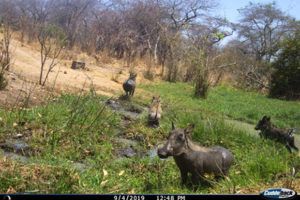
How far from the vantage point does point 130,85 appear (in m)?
10.3

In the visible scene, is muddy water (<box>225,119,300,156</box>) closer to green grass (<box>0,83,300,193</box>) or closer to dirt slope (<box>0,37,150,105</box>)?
green grass (<box>0,83,300,193</box>)

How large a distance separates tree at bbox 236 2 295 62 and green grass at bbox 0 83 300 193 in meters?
0.87

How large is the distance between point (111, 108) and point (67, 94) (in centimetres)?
73

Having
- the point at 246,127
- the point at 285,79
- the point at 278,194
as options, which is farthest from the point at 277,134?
the point at 278,194

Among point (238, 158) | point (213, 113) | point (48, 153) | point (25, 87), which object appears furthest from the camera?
point (25, 87)

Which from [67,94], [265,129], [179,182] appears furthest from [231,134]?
[67,94]

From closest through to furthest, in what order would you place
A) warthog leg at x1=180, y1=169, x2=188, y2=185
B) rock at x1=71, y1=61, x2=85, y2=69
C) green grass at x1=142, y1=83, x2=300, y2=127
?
warthog leg at x1=180, y1=169, x2=188, y2=185 < green grass at x1=142, y1=83, x2=300, y2=127 < rock at x1=71, y1=61, x2=85, y2=69

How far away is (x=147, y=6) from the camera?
10.2m

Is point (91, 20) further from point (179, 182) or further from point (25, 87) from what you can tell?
point (179, 182)

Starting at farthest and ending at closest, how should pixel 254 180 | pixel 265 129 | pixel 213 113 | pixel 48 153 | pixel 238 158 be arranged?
pixel 213 113 → pixel 265 129 → pixel 238 158 → pixel 48 153 → pixel 254 180

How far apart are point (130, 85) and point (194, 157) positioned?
5158 millimetres

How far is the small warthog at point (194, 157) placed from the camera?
16.9 feet

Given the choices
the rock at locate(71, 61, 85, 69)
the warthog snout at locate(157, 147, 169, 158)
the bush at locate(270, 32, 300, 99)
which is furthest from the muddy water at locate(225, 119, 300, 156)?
the rock at locate(71, 61, 85, 69)

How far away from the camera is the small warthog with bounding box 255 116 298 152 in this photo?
23.1 feet
